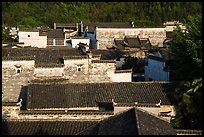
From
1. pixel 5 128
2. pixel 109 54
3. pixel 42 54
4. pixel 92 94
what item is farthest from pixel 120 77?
pixel 109 54

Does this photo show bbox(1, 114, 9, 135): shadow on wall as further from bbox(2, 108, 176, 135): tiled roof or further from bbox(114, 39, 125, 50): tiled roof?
bbox(114, 39, 125, 50): tiled roof

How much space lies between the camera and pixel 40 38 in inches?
1470

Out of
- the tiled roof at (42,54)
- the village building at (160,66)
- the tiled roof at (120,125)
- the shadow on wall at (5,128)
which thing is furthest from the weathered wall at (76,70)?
the tiled roof at (120,125)

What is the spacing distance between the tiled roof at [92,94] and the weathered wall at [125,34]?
840 inches

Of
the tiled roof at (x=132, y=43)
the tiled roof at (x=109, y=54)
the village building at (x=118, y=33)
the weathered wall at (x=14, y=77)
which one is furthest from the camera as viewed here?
the village building at (x=118, y=33)

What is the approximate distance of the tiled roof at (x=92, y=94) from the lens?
1769 centimetres

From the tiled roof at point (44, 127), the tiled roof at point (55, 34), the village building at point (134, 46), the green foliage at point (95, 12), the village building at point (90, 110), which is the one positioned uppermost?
the green foliage at point (95, 12)

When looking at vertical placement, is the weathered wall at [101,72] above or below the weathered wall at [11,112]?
above

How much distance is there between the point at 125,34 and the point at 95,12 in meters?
26.8

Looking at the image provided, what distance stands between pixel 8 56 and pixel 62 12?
48.4 metres

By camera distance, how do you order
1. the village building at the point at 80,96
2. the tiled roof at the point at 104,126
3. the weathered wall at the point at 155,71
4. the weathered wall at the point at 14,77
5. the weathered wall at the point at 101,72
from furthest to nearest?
the weathered wall at the point at 155,71 < the weathered wall at the point at 101,72 < the weathered wall at the point at 14,77 < the village building at the point at 80,96 < the tiled roof at the point at 104,126

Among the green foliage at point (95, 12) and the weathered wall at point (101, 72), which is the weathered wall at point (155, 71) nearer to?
the weathered wall at point (101, 72)

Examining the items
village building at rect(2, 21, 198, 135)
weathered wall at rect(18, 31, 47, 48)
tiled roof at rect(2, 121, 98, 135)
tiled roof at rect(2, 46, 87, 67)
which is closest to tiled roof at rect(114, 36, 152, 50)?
village building at rect(2, 21, 198, 135)

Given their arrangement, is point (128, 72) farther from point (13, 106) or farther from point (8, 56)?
point (13, 106)
